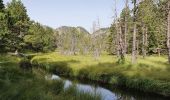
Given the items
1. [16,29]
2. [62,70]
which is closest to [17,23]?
[16,29]

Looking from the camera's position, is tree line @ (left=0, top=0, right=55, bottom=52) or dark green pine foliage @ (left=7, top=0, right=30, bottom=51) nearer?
tree line @ (left=0, top=0, right=55, bottom=52)

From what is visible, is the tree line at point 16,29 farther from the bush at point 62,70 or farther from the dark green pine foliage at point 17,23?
the bush at point 62,70

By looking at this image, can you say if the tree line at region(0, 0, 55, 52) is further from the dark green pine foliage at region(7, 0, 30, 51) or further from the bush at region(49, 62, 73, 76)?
the bush at region(49, 62, 73, 76)

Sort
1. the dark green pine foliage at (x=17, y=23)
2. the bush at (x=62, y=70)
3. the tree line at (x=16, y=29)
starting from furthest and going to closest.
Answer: the dark green pine foliage at (x=17, y=23), the tree line at (x=16, y=29), the bush at (x=62, y=70)

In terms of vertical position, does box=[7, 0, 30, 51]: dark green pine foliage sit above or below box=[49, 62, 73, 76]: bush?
above

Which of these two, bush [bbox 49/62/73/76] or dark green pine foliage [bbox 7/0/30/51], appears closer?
bush [bbox 49/62/73/76]

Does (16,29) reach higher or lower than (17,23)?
lower

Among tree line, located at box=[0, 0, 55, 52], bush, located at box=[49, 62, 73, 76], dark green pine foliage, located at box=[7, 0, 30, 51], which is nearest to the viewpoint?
bush, located at box=[49, 62, 73, 76]

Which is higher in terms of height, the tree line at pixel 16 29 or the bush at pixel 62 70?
the tree line at pixel 16 29

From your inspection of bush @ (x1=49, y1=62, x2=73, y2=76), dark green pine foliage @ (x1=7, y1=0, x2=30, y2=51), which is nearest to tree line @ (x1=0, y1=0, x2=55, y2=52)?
dark green pine foliage @ (x1=7, y1=0, x2=30, y2=51)


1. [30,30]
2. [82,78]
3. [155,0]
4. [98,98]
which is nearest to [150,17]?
[155,0]

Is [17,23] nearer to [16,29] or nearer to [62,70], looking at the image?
[16,29]

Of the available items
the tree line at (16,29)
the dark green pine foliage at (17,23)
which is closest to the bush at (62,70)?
the tree line at (16,29)

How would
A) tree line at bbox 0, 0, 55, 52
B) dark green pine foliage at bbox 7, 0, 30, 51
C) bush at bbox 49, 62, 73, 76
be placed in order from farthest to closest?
dark green pine foliage at bbox 7, 0, 30, 51
tree line at bbox 0, 0, 55, 52
bush at bbox 49, 62, 73, 76
